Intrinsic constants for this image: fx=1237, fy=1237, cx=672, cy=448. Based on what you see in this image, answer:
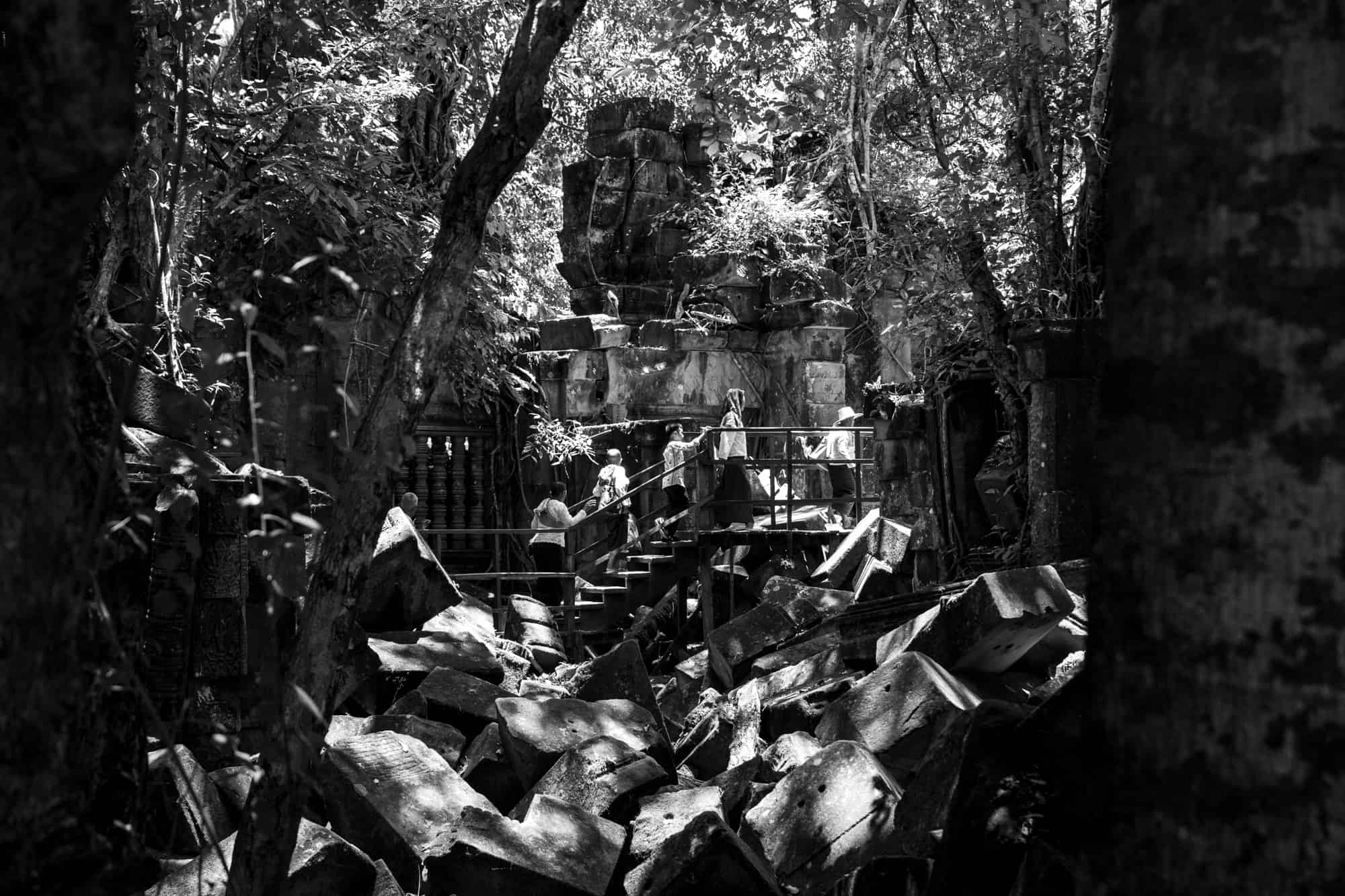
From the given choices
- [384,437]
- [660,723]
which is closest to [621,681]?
Result: [660,723]

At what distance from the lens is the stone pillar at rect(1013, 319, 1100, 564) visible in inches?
330

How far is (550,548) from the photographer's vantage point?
16.1 metres

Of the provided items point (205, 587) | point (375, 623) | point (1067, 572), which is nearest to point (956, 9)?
point (1067, 572)

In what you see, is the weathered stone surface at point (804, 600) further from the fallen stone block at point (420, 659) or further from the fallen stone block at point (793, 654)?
the fallen stone block at point (420, 659)

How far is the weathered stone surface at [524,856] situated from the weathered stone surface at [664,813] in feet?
1.11

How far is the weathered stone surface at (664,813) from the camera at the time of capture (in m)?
5.27

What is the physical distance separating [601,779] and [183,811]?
6.55 feet

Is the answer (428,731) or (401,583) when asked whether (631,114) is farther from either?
(428,731)

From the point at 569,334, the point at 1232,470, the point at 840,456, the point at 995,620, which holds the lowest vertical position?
the point at 995,620

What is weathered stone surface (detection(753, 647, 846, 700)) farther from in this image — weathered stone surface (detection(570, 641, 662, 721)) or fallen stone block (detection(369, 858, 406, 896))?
fallen stone block (detection(369, 858, 406, 896))

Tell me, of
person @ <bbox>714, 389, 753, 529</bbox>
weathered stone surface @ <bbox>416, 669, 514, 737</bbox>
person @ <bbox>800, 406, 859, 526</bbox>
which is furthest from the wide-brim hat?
weathered stone surface @ <bbox>416, 669, 514, 737</bbox>

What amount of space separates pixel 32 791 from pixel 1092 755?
1.45 metres

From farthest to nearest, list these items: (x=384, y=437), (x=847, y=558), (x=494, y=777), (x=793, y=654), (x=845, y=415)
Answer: (x=845, y=415) < (x=847, y=558) < (x=793, y=654) < (x=494, y=777) < (x=384, y=437)

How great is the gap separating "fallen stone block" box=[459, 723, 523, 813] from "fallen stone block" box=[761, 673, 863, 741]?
1567 mm
